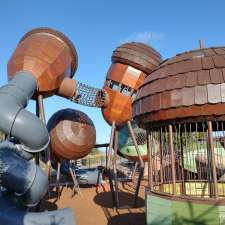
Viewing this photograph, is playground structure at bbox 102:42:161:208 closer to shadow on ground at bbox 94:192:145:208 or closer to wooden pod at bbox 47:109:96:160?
shadow on ground at bbox 94:192:145:208

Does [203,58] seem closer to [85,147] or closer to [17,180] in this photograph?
[17,180]

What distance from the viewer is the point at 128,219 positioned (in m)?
12.5

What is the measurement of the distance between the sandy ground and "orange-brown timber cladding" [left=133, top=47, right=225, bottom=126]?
5498mm

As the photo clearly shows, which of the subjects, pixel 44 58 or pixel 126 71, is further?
pixel 126 71

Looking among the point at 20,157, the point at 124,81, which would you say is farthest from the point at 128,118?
the point at 20,157

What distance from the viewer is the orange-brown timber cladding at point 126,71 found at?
50.7 feet

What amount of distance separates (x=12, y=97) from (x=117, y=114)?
6993 millimetres

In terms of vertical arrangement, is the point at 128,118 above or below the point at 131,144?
above

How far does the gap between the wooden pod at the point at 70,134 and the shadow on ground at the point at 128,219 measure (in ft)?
16.9

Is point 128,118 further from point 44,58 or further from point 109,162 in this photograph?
point 44,58

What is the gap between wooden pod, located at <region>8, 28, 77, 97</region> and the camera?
12195 mm

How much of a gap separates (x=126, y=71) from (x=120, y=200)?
6.69 meters

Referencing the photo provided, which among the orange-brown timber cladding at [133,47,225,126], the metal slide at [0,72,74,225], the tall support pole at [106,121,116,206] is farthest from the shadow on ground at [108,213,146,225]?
the orange-brown timber cladding at [133,47,225,126]

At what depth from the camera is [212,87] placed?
707 cm
